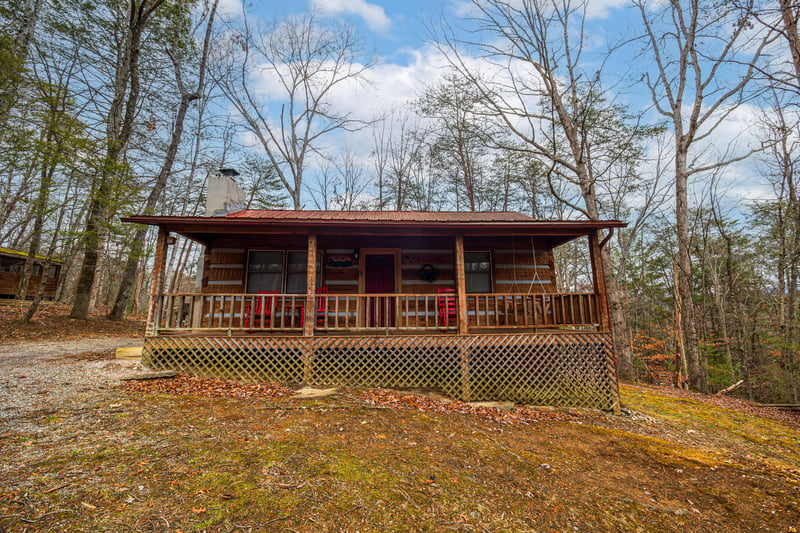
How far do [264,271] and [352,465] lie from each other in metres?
6.22

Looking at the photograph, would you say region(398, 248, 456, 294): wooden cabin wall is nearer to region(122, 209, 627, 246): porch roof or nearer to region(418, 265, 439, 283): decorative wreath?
region(418, 265, 439, 283): decorative wreath

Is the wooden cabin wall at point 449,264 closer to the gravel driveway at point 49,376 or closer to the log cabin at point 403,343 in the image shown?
the log cabin at point 403,343

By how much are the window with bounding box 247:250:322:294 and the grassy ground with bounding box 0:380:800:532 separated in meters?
3.48

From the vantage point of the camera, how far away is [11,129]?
924cm

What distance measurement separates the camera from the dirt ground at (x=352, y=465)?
2676 millimetres

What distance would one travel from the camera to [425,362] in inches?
267

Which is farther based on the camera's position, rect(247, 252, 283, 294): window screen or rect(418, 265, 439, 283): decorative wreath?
rect(418, 265, 439, 283): decorative wreath

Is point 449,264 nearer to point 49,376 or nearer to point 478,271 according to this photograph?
point 478,271

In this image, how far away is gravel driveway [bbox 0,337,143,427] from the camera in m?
4.57

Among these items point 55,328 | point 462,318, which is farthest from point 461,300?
point 55,328

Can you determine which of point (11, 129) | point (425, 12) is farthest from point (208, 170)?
point (425, 12)

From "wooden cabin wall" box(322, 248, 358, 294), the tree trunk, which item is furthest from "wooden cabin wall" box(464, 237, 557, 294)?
the tree trunk

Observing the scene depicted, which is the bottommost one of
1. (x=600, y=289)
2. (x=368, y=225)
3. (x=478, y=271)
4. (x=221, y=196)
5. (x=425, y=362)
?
(x=425, y=362)

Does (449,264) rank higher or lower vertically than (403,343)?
higher
